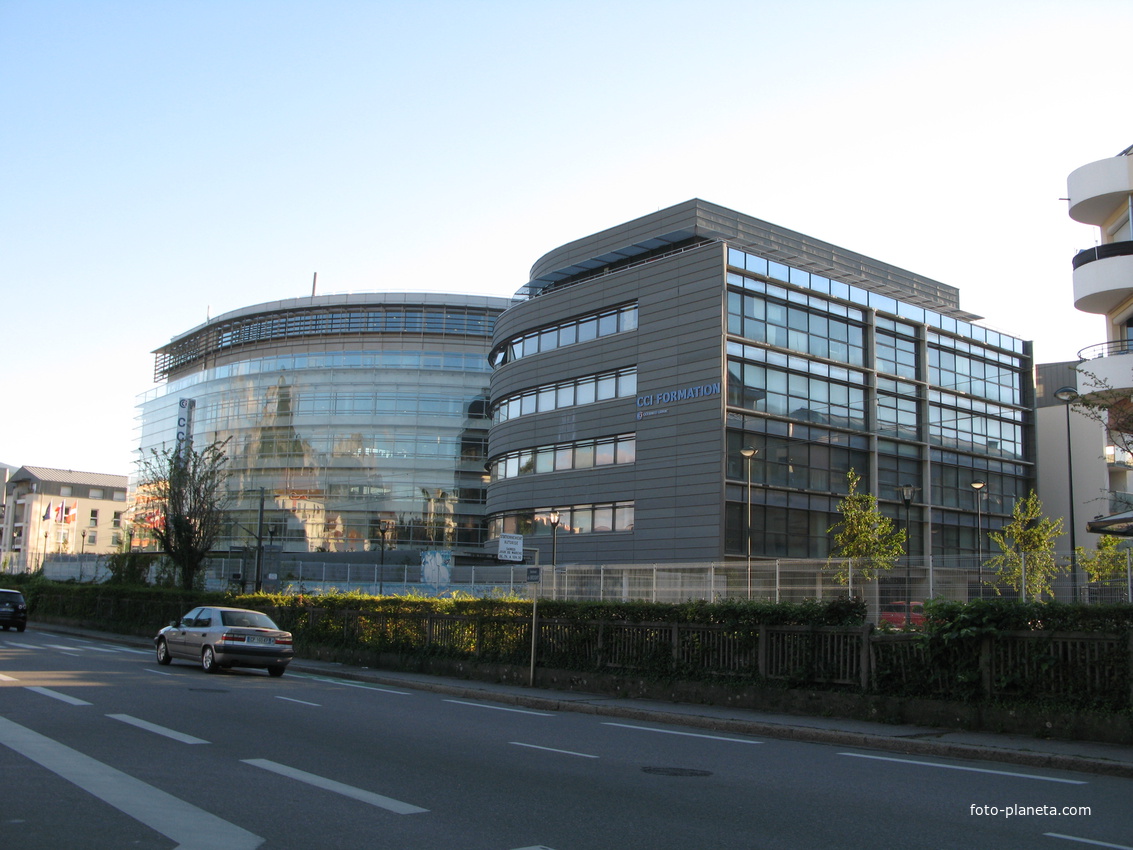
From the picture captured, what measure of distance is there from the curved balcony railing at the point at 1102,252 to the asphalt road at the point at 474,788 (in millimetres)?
22846

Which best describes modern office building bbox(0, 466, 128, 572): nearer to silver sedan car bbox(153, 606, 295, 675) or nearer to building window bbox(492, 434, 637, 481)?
building window bbox(492, 434, 637, 481)

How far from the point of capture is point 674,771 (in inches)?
427

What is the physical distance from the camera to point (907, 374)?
184 ft

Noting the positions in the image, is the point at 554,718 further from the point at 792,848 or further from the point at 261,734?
the point at 792,848

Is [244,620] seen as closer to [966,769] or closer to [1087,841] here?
[966,769]

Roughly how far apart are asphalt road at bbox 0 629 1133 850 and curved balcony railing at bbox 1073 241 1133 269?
22.8 m

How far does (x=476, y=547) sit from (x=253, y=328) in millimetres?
28761

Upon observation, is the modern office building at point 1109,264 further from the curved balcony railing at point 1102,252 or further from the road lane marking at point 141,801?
the road lane marking at point 141,801

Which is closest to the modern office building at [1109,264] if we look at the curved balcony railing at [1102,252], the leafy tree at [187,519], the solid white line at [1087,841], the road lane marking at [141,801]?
the curved balcony railing at [1102,252]

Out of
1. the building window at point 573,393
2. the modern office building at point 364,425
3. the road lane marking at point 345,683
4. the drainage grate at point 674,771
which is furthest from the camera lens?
the modern office building at point 364,425

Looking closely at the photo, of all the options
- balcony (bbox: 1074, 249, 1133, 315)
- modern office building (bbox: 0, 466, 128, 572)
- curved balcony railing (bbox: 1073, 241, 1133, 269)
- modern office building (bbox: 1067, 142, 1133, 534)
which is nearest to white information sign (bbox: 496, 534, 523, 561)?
modern office building (bbox: 1067, 142, 1133, 534)

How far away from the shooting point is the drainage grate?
35.0 ft

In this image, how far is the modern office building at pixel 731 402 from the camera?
46.7 metres

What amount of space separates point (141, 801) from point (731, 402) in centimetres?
3999
